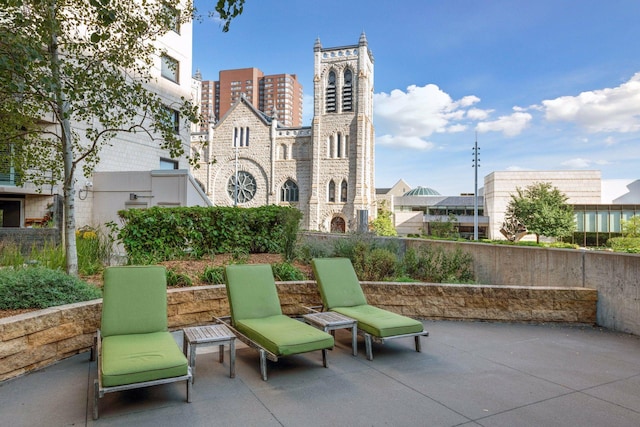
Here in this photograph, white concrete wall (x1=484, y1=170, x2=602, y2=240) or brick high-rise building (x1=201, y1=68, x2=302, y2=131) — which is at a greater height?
brick high-rise building (x1=201, y1=68, x2=302, y2=131)

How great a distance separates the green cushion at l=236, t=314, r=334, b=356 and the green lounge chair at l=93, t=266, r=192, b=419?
2.85 ft

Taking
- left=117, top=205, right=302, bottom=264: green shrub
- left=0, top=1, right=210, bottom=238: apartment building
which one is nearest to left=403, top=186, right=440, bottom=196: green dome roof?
→ left=0, top=1, right=210, bottom=238: apartment building

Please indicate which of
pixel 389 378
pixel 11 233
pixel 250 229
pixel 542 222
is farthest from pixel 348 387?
pixel 542 222

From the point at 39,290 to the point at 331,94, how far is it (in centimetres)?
A: 3944

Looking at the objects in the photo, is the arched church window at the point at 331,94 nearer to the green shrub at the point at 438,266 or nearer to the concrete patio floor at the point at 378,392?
the green shrub at the point at 438,266

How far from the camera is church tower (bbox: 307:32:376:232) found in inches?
1569

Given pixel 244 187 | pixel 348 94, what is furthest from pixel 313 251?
pixel 244 187

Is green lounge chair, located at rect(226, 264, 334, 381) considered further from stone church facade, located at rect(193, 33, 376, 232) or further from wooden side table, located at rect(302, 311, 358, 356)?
stone church facade, located at rect(193, 33, 376, 232)

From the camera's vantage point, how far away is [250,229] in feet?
30.7

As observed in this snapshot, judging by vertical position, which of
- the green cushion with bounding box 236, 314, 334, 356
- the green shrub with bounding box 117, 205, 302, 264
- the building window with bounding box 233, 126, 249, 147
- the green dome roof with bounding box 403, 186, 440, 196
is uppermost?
the building window with bounding box 233, 126, 249, 147

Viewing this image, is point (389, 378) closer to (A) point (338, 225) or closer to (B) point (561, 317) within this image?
(B) point (561, 317)

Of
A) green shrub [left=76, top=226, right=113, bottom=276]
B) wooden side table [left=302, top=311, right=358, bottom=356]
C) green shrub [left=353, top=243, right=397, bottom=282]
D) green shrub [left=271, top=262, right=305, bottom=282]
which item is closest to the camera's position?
wooden side table [left=302, top=311, right=358, bottom=356]

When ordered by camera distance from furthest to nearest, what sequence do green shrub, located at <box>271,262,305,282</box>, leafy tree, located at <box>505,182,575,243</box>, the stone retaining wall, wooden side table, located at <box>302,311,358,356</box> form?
leafy tree, located at <box>505,182,575,243</box>, green shrub, located at <box>271,262,305,282</box>, the stone retaining wall, wooden side table, located at <box>302,311,358,356</box>

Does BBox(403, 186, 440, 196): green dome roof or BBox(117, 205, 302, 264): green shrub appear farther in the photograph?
BBox(403, 186, 440, 196): green dome roof
